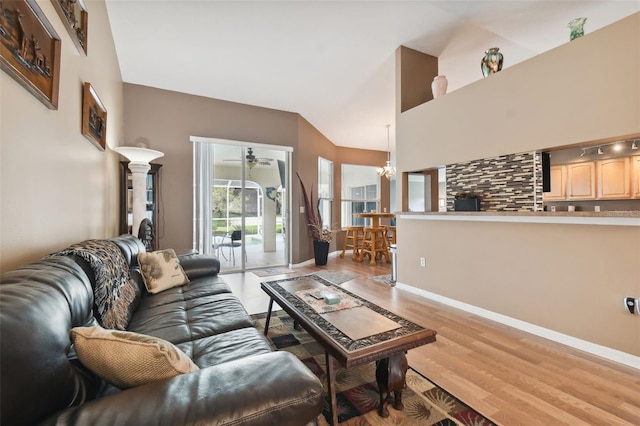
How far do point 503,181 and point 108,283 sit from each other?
10.8ft

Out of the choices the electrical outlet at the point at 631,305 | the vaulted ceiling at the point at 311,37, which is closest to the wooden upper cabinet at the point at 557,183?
the electrical outlet at the point at 631,305

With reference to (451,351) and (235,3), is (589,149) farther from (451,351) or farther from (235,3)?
(235,3)

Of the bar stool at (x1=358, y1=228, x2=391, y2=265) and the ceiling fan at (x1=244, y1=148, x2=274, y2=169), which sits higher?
the ceiling fan at (x1=244, y1=148, x2=274, y2=169)

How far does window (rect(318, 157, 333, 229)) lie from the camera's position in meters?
6.69

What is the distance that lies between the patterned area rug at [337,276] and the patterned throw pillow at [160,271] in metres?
2.30

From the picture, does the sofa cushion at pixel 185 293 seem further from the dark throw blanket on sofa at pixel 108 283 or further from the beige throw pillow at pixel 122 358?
the beige throw pillow at pixel 122 358

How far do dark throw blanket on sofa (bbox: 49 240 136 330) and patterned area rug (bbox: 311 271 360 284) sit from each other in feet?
9.71

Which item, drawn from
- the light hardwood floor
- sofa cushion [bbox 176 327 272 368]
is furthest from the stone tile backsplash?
sofa cushion [bbox 176 327 272 368]

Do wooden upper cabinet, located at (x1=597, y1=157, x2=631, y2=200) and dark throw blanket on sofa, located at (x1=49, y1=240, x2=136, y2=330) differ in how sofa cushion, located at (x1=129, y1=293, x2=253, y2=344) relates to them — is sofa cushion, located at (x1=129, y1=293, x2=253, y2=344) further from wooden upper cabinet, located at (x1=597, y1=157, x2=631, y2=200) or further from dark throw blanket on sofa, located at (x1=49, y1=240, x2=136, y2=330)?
wooden upper cabinet, located at (x1=597, y1=157, x2=631, y2=200)

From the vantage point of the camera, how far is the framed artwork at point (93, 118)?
206 cm

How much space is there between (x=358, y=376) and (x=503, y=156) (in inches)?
95.7

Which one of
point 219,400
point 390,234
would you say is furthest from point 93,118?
point 390,234

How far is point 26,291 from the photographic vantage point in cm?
77

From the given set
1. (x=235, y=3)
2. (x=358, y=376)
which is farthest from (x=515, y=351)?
(x=235, y=3)
